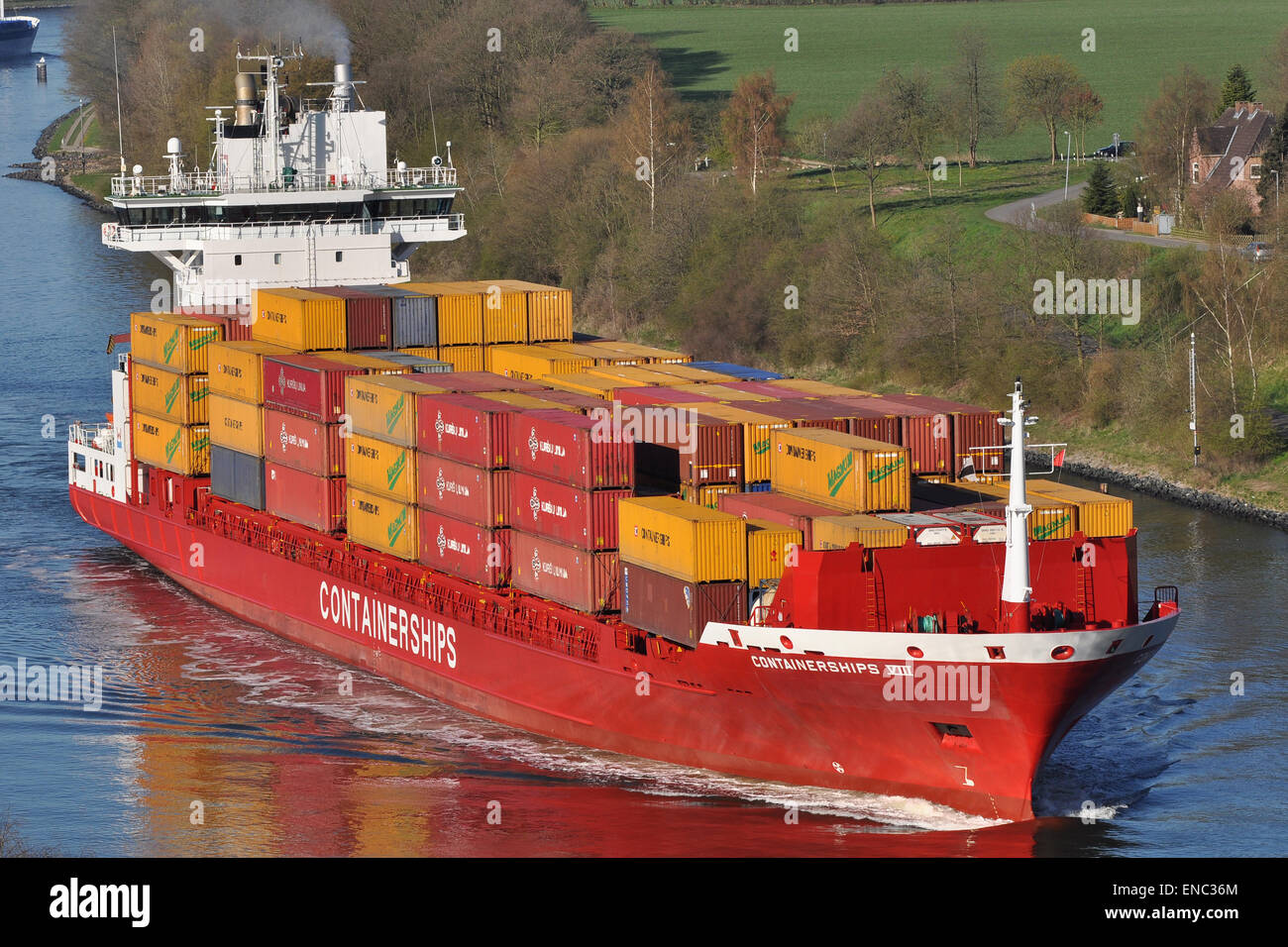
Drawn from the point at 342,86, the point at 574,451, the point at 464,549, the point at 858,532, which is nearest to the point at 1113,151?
the point at 342,86

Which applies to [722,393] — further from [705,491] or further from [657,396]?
[705,491]

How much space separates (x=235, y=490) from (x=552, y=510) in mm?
12506

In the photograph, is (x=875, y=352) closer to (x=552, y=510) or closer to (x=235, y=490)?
(x=235, y=490)

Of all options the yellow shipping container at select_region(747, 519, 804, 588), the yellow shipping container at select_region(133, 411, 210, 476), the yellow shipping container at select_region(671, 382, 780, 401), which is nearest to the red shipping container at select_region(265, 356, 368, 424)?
the yellow shipping container at select_region(133, 411, 210, 476)

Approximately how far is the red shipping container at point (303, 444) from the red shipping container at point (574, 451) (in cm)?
651

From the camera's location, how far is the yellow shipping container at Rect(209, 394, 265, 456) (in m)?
40.8

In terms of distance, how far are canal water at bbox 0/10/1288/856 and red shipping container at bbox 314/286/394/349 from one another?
692 cm

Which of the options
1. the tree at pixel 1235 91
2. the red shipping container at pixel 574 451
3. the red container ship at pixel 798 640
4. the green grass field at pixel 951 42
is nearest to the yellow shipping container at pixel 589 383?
the red container ship at pixel 798 640

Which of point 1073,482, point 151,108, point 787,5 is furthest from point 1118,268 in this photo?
point 787,5

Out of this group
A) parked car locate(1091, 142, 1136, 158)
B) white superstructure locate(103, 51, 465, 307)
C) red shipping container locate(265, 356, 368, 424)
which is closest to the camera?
red shipping container locate(265, 356, 368, 424)

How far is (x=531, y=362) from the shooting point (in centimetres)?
4044

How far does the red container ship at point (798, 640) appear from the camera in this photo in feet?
92.8

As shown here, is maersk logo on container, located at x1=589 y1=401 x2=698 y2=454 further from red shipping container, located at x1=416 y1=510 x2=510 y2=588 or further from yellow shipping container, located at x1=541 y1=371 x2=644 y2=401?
red shipping container, located at x1=416 y1=510 x2=510 y2=588

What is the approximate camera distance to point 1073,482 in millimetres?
53875
